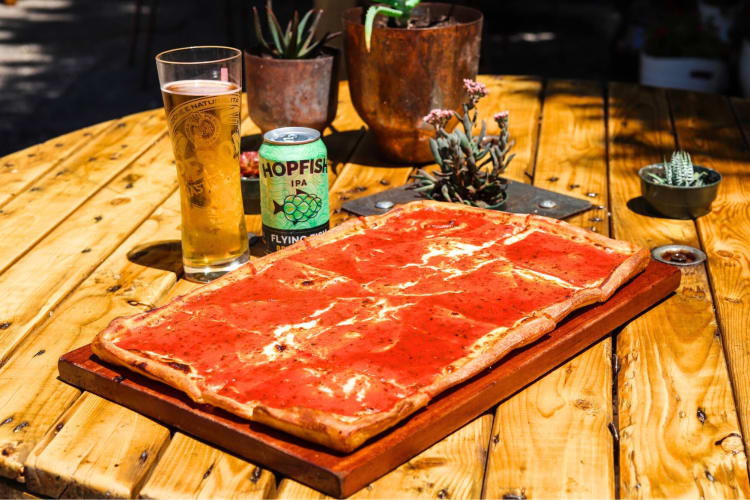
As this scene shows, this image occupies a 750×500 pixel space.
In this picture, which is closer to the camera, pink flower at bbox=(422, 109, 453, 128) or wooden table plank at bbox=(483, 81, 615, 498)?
wooden table plank at bbox=(483, 81, 615, 498)

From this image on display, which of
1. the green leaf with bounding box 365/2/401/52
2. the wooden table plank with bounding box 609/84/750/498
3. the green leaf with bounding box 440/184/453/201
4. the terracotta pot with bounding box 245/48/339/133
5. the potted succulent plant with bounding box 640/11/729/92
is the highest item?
the green leaf with bounding box 365/2/401/52

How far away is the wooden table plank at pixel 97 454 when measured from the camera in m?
1.23

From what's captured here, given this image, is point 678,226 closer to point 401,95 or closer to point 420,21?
point 401,95

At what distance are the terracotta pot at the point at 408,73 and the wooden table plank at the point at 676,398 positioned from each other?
614mm

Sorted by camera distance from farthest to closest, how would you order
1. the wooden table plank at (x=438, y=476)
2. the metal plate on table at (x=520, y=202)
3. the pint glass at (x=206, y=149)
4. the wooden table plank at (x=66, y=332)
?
the metal plate on table at (x=520, y=202)
the pint glass at (x=206, y=149)
the wooden table plank at (x=66, y=332)
the wooden table plank at (x=438, y=476)

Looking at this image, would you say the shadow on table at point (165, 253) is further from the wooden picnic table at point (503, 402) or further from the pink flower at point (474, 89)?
the pink flower at point (474, 89)

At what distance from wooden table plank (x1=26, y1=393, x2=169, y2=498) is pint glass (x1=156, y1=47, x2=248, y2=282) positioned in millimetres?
465

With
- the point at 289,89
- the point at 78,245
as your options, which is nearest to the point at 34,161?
the point at 78,245

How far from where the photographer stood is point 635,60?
6074mm

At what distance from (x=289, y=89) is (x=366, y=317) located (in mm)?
1016

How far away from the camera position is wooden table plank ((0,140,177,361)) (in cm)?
172

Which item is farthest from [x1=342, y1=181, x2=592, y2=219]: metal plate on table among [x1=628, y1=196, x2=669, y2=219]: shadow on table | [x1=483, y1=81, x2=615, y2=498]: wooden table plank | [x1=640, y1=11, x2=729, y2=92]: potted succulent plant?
[x1=640, y1=11, x2=729, y2=92]: potted succulent plant

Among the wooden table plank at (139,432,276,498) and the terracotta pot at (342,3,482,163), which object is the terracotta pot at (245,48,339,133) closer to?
the terracotta pot at (342,3,482,163)

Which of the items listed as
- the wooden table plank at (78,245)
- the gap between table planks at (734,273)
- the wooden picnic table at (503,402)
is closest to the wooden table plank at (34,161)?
the wooden picnic table at (503,402)
